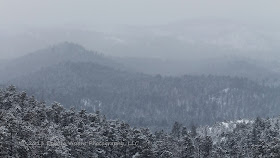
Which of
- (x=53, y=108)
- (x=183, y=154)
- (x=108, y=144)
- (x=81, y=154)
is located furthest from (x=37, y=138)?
(x=183, y=154)

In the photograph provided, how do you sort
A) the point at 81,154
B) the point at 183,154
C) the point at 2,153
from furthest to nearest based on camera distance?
the point at 183,154
the point at 81,154
the point at 2,153

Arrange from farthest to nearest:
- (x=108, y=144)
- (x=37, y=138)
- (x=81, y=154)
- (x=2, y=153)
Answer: (x=108, y=144) < (x=81, y=154) < (x=37, y=138) < (x=2, y=153)

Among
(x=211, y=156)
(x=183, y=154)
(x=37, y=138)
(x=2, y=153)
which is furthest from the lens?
(x=211, y=156)

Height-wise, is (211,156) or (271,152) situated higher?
(271,152)

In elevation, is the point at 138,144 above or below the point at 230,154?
above

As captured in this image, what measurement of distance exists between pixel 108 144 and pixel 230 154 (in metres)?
40.6

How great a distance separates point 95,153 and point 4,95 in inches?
1344

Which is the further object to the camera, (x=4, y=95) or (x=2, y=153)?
(x=4, y=95)

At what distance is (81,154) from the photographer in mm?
100188

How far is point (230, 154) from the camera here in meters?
131

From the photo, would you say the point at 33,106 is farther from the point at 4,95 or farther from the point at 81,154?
the point at 81,154

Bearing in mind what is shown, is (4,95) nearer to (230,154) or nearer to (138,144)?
(138,144)

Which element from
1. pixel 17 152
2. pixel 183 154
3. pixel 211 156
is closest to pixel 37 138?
pixel 17 152

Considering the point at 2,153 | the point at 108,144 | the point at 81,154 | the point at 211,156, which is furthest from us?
the point at 211,156
